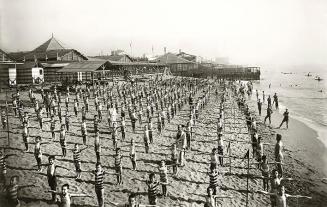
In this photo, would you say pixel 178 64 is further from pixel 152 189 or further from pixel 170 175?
pixel 152 189

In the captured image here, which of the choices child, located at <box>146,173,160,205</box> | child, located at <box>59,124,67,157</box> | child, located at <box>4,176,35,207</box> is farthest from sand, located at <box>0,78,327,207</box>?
child, located at <box>146,173,160,205</box>

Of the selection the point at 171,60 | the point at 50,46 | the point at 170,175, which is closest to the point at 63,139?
the point at 170,175

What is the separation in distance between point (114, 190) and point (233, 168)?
6.58 metres

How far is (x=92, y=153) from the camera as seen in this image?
55.2ft

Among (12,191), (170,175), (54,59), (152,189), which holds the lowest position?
(170,175)

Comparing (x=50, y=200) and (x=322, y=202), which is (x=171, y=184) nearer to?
(x=50, y=200)

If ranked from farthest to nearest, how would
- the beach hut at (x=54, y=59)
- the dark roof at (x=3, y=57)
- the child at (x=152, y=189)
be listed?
the beach hut at (x=54, y=59)
the dark roof at (x=3, y=57)
the child at (x=152, y=189)

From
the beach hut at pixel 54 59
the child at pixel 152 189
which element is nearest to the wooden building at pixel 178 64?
the beach hut at pixel 54 59

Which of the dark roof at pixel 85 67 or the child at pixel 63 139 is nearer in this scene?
the child at pixel 63 139

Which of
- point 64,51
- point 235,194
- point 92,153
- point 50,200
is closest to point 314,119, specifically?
point 235,194

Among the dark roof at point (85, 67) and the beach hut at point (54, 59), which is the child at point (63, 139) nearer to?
the dark roof at point (85, 67)

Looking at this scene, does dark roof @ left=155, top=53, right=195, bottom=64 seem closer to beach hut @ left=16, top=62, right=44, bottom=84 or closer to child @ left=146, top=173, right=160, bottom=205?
beach hut @ left=16, top=62, right=44, bottom=84

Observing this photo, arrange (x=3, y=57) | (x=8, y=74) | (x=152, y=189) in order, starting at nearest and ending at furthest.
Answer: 1. (x=152, y=189)
2. (x=3, y=57)
3. (x=8, y=74)

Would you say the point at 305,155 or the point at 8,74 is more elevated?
the point at 8,74
